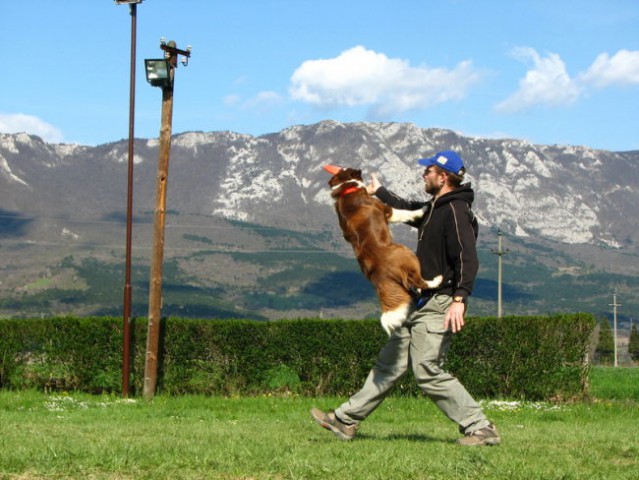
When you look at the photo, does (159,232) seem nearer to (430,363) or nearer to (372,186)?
(372,186)

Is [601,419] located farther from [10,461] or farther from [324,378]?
[10,461]

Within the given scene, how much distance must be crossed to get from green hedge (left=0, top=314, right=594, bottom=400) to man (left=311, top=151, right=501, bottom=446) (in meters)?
10.5

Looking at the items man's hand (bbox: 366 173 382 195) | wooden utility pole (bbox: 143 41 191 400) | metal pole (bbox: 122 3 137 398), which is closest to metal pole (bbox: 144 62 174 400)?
wooden utility pole (bbox: 143 41 191 400)

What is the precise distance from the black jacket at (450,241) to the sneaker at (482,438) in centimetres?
122

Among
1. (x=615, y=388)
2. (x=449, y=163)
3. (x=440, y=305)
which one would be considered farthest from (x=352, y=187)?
(x=615, y=388)

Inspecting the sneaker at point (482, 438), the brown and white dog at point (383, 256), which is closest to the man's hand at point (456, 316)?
the brown and white dog at point (383, 256)

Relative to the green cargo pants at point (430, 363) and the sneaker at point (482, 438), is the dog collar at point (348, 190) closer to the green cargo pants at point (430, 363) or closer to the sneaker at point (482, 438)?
the green cargo pants at point (430, 363)

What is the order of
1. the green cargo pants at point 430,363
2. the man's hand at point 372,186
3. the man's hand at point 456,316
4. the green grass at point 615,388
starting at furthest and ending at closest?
the green grass at point 615,388 → the man's hand at point 372,186 → the green cargo pants at point 430,363 → the man's hand at point 456,316

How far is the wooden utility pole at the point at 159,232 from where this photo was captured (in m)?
18.3

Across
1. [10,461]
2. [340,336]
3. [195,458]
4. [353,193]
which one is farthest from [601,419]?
[10,461]

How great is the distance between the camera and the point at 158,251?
18.8 m

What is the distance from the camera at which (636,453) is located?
761 cm

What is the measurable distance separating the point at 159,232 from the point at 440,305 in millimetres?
11488

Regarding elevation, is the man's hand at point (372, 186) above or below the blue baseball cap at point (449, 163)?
below
